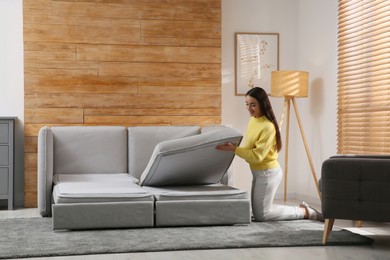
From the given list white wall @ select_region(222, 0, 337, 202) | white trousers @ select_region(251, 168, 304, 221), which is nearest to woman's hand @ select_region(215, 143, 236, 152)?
white trousers @ select_region(251, 168, 304, 221)

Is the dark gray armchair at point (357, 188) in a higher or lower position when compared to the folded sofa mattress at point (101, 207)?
higher

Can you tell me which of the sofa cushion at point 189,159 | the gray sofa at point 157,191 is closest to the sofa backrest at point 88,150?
the gray sofa at point 157,191

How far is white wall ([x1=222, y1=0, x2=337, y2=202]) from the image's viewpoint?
22.3 ft

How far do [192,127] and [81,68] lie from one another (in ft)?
4.30

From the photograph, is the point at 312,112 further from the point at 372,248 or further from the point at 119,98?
the point at 372,248

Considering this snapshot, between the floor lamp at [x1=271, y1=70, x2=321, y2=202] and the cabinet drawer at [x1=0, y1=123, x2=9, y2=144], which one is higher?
the floor lamp at [x1=271, y1=70, x2=321, y2=202]

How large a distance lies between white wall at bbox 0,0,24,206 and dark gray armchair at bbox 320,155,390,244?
3.57 meters

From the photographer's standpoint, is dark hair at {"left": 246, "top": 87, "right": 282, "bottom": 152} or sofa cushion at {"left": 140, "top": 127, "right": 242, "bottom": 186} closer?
sofa cushion at {"left": 140, "top": 127, "right": 242, "bottom": 186}

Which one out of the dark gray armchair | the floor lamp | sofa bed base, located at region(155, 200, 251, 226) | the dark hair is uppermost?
the floor lamp

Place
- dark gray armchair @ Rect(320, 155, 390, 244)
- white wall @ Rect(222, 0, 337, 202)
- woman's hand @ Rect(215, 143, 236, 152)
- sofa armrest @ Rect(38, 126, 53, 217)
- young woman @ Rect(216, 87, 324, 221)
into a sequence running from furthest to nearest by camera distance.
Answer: white wall @ Rect(222, 0, 337, 202), sofa armrest @ Rect(38, 126, 53, 217), young woman @ Rect(216, 87, 324, 221), woman's hand @ Rect(215, 143, 236, 152), dark gray armchair @ Rect(320, 155, 390, 244)

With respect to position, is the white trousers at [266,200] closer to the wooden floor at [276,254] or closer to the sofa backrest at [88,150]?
the wooden floor at [276,254]

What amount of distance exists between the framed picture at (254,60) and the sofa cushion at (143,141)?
47.4 inches

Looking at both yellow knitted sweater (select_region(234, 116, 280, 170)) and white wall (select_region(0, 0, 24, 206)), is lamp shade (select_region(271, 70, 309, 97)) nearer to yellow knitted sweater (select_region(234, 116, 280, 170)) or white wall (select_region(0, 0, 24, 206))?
yellow knitted sweater (select_region(234, 116, 280, 170))

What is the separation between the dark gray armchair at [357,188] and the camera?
4230 mm
